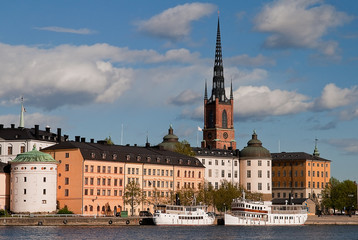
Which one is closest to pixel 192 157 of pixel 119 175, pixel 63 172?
pixel 119 175

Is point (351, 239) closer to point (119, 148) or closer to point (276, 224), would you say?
point (276, 224)

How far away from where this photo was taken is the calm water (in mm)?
115188

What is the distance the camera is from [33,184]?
154 m

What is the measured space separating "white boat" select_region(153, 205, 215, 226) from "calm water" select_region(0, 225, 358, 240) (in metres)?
6.73

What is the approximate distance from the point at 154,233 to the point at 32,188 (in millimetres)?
36753

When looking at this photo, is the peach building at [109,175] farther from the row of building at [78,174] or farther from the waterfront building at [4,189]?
the waterfront building at [4,189]

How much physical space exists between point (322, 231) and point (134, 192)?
4018cm

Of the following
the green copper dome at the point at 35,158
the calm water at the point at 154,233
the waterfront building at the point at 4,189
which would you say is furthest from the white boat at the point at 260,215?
the waterfront building at the point at 4,189

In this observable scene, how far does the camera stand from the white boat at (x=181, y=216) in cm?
14888

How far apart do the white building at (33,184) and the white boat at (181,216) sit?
65.6 ft

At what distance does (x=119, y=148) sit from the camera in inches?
6914

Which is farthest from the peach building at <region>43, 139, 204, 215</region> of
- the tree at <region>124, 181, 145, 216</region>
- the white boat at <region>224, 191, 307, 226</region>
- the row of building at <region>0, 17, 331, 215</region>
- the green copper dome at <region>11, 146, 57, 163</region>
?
the white boat at <region>224, 191, 307, 226</region>

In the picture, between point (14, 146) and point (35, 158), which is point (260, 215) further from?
point (14, 146)

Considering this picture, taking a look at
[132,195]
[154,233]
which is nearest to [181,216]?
[132,195]
